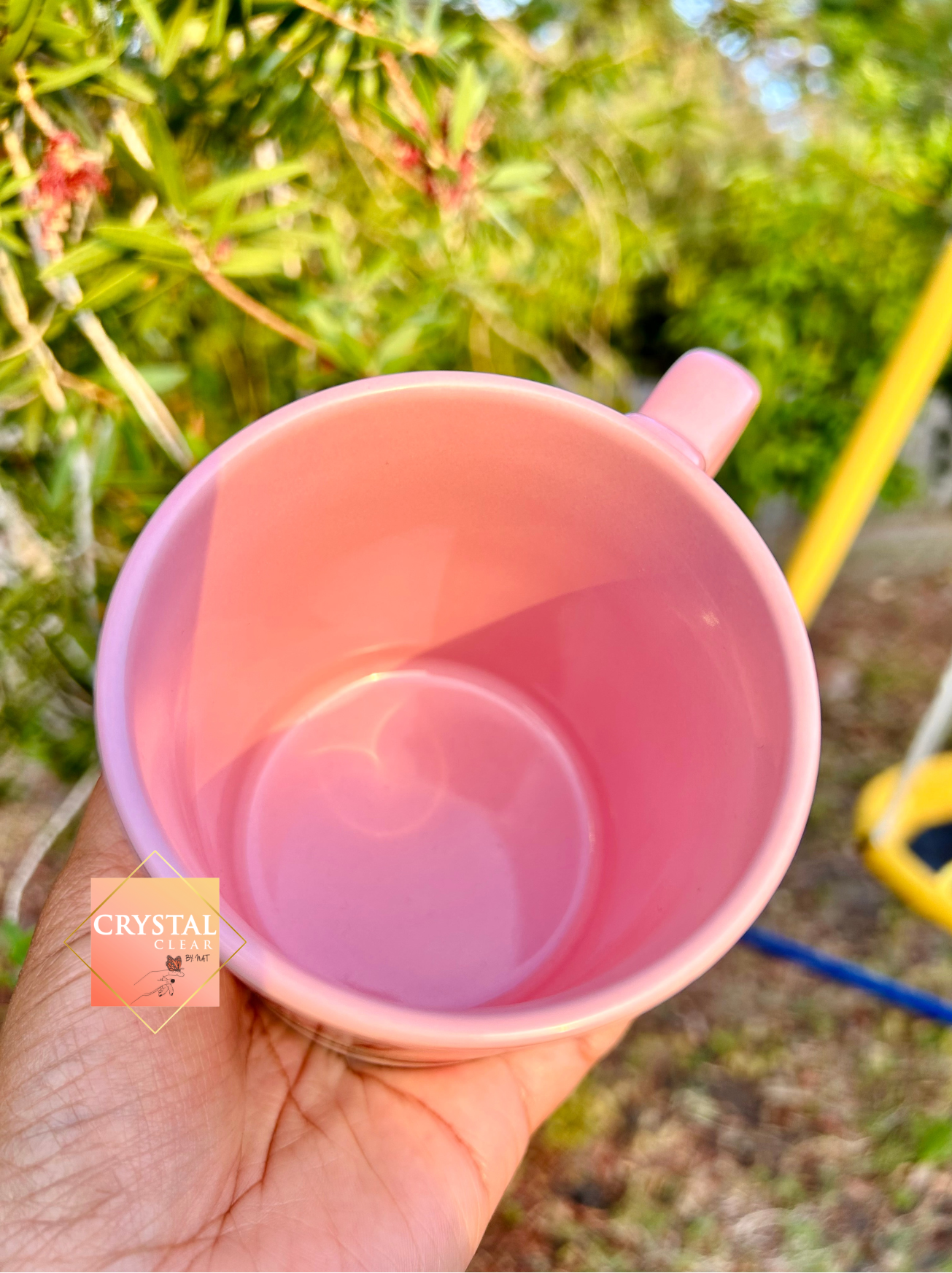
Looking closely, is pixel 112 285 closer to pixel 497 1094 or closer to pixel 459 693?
pixel 459 693

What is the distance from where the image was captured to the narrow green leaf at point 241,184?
720 millimetres

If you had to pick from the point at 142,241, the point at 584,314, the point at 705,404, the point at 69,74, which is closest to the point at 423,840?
the point at 705,404

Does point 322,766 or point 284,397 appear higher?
point 284,397

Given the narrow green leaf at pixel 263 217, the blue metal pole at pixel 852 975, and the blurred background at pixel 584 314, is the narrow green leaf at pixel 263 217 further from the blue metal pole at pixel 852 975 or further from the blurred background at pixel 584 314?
the blue metal pole at pixel 852 975

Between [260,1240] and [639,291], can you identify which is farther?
[639,291]

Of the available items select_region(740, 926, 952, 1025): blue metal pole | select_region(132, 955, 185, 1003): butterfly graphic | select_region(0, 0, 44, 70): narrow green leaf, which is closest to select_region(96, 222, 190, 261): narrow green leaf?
select_region(0, 0, 44, 70): narrow green leaf

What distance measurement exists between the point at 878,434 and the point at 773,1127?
0.93 metres

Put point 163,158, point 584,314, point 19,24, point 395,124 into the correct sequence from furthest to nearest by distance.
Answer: point 584,314, point 395,124, point 163,158, point 19,24

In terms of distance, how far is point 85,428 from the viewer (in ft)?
2.81

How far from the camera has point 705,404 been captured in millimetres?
664

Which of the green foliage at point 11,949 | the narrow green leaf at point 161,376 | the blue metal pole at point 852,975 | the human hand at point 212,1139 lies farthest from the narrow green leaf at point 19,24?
the blue metal pole at point 852,975

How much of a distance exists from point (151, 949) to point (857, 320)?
131 cm

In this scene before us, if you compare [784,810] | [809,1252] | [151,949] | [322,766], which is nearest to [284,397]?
[322,766]

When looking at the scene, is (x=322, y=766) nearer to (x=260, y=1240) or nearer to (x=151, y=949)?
(x=151, y=949)
